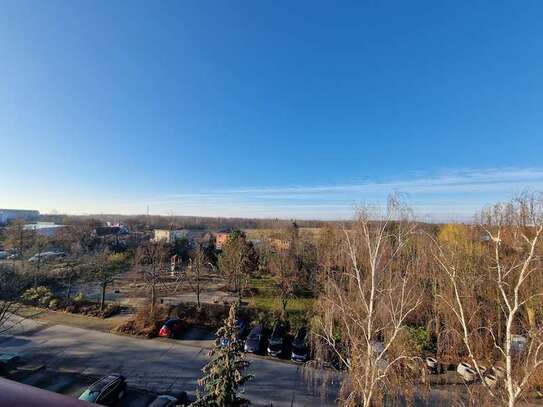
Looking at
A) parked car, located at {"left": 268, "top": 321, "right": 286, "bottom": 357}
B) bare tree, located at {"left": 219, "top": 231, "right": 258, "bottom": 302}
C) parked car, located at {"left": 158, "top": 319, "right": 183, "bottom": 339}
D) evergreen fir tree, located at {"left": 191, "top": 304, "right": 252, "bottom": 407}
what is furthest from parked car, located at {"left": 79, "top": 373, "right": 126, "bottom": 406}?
bare tree, located at {"left": 219, "top": 231, "right": 258, "bottom": 302}

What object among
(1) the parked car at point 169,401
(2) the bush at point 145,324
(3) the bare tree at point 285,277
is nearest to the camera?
(1) the parked car at point 169,401

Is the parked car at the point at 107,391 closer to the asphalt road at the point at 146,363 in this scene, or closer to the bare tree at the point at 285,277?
the asphalt road at the point at 146,363

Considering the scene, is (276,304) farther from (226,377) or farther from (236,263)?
(226,377)

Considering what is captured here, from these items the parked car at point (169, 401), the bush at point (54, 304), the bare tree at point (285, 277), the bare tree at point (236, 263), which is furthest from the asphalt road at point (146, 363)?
the bare tree at point (236, 263)

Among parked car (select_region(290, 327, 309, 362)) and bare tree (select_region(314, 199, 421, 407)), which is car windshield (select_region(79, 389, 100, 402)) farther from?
parked car (select_region(290, 327, 309, 362))

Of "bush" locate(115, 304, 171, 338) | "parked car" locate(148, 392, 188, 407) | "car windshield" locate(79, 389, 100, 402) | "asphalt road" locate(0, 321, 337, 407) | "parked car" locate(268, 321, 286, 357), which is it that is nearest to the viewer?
"car windshield" locate(79, 389, 100, 402)

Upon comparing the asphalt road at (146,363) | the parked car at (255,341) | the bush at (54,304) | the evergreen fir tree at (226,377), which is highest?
the evergreen fir tree at (226,377)
